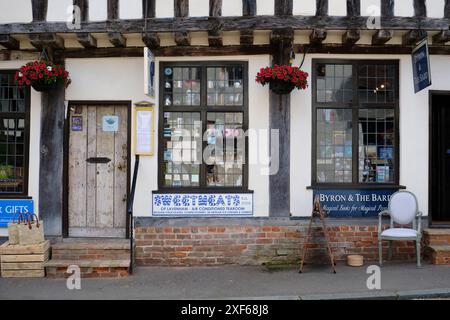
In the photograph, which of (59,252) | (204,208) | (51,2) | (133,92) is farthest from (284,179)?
Result: (51,2)

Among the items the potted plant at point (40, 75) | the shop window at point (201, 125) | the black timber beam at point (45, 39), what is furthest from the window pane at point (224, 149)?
the black timber beam at point (45, 39)

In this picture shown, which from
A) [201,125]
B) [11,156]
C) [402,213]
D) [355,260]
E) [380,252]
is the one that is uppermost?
[201,125]

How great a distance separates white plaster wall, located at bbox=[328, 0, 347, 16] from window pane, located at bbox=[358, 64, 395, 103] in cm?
107

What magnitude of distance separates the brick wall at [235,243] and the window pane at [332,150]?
0.90m

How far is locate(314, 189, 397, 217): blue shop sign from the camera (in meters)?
8.24

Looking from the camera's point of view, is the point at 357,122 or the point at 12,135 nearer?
the point at 357,122

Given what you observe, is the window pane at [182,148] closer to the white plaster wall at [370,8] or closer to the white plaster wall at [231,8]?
the white plaster wall at [231,8]

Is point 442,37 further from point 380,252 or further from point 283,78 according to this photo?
point 380,252

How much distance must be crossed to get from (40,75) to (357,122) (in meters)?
5.32

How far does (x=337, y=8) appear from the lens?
7840mm

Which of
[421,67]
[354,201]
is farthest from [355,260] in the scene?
[421,67]

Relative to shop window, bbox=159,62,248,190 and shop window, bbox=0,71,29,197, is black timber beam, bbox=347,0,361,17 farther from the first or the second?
shop window, bbox=0,71,29,197

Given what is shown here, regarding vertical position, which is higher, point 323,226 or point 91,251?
point 323,226

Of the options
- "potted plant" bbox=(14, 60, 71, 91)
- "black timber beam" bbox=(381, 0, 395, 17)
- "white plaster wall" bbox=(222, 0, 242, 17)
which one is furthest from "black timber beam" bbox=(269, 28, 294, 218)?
"potted plant" bbox=(14, 60, 71, 91)
